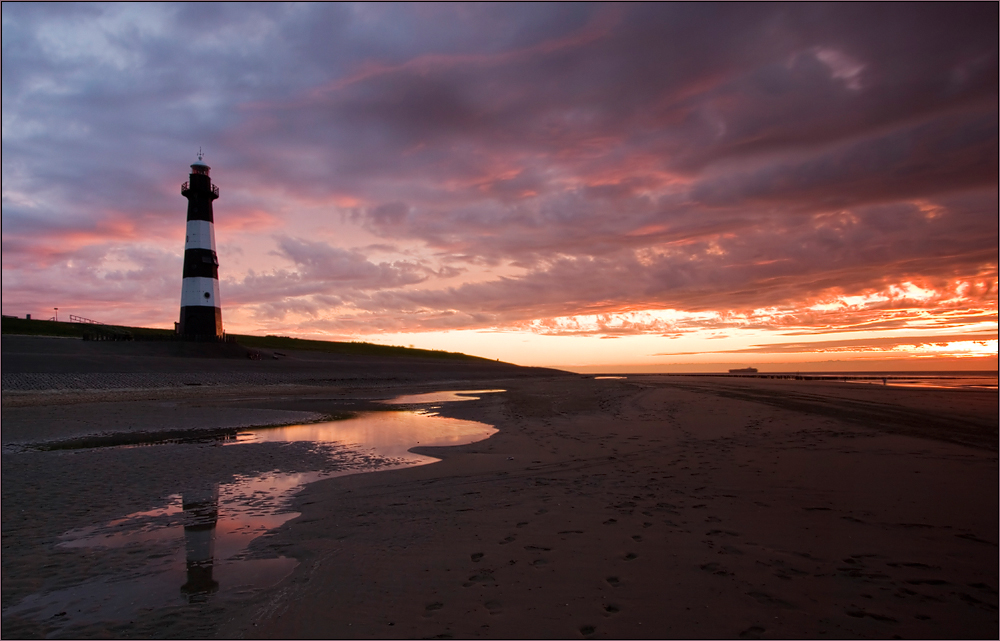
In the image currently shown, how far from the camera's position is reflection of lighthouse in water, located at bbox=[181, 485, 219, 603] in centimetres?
578

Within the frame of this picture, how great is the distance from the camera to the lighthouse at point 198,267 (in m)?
50.9

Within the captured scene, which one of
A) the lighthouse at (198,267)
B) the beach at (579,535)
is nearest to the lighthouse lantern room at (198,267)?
the lighthouse at (198,267)

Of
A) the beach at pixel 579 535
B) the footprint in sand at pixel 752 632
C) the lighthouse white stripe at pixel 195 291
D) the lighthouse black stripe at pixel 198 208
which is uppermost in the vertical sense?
the lighthouse black stripe at pixel 198 208

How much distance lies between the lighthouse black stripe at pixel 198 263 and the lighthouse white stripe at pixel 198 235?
50 centimetres

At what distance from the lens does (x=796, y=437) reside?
14.6 m

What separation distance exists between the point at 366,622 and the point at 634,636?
246 cm

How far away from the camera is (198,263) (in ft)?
167

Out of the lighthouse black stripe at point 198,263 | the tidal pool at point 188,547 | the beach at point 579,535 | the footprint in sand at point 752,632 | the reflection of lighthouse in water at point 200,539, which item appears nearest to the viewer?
the footprint in sand at point 752,632

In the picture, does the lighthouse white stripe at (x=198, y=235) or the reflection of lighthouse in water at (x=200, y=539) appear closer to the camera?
the reflection of lighthouse in water at (x=200, y=539)

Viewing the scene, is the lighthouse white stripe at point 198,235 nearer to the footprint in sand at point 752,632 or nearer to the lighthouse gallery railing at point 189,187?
the lighthouse gallery railing at point 189,187

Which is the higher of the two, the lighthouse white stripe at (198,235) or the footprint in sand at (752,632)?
the lighthouse white stripe at (198,235)

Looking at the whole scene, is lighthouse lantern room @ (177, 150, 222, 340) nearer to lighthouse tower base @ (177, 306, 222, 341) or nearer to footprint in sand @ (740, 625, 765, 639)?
lighthouse tower base @ (177, 306, 222, 341)

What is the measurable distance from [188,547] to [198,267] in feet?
168

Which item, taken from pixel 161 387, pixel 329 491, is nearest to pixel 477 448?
pixel 329 491
